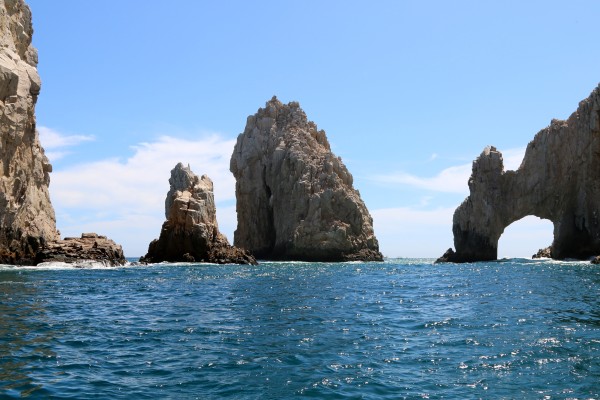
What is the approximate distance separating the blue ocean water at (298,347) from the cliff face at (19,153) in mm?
28670

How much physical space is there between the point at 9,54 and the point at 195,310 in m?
47.0

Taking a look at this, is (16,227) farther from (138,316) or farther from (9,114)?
(138,316)

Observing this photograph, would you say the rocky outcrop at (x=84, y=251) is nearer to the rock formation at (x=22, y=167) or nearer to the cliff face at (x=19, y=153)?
the rock formation at (x=22, y=167)

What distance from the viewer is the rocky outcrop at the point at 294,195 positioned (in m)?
95.5

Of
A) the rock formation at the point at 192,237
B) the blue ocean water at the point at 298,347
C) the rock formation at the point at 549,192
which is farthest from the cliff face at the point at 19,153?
the rock formation at the point at 549,192

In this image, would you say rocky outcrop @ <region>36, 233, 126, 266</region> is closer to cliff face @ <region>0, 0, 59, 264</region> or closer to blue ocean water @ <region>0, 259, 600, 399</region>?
cliff face @ <region>0, 0, 59, 264</region>

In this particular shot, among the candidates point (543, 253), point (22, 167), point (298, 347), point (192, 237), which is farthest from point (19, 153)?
point (543, 253)

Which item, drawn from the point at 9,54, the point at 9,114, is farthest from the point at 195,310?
the point at 9,54

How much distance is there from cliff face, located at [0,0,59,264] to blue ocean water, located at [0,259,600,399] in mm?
28670

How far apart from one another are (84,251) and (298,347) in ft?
162

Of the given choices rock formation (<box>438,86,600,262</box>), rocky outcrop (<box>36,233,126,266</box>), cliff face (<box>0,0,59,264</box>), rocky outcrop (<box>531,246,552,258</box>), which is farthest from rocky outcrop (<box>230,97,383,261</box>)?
cliff face (<box>0,0,59,264</box>)

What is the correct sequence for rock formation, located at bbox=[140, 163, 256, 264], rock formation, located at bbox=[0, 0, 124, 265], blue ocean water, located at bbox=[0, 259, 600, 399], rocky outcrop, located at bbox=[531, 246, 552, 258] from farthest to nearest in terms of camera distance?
rocky outcrop, located at bbox=[531, 246, 552, 258]
rock formation, located at bbox=[140, 163, 256, 264]
rock formation, located at bbox=[0, 0, 124, 265]
blue ocean water, located at bbox=[0, 259, 600, 399]

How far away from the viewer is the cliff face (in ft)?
173

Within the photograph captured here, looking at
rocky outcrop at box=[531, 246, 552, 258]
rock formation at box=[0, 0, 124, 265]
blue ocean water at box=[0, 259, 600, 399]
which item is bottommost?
blue ocean water at box=[0, 259, 600, 399]
